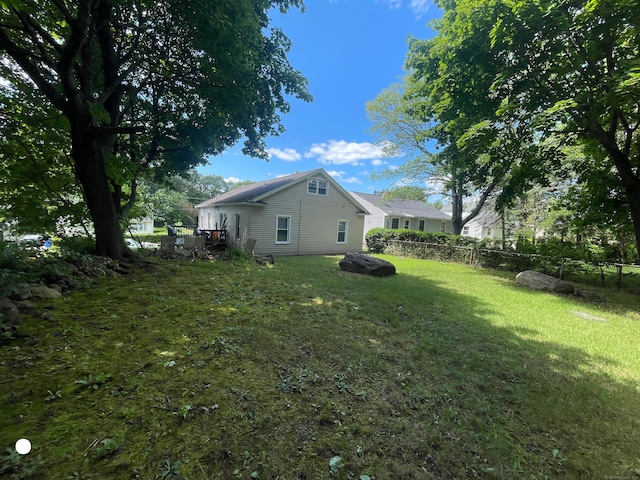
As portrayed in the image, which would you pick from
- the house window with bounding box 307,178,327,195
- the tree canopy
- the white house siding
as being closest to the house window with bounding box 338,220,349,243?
the white house siding

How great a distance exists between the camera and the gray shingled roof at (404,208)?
24.7 metres

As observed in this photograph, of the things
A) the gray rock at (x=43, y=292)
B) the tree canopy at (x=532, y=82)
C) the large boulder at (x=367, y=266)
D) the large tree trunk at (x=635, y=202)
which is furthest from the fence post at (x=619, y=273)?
the gray rock at (x=43, y=292)

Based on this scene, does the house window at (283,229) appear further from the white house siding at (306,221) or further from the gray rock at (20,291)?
the gray rock at (20,291)

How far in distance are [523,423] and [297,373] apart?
2085 mm

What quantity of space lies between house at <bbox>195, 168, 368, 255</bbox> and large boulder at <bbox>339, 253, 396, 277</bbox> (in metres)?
5.77

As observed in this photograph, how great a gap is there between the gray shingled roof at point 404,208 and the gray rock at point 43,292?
22.1 meters

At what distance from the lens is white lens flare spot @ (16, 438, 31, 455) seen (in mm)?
1520

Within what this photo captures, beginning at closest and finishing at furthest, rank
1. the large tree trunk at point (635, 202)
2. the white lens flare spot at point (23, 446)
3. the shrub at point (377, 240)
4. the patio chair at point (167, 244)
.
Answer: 1. the white lens flare spot at point (23, 446)
2. the large tree trunk at point (635, 202)
3. the patio chair at point (167, 244)
4. the shrub at point (377, 240)

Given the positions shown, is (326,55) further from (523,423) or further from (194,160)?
(523,423)

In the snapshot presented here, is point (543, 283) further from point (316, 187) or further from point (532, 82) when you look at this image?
point (316, 187)

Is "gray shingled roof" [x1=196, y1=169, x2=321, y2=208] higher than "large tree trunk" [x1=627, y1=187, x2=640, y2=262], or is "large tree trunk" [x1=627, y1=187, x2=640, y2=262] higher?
"gray shingled roof" [x1=196, y1=169, x2=321, y2=208]

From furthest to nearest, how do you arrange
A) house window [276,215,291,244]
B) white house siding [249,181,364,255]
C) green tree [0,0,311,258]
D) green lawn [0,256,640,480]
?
house window [276,215,291,244]
white house siding [249,181,364,255]
green tree [0,0,311,258]
green lawn [0,256,640,480]

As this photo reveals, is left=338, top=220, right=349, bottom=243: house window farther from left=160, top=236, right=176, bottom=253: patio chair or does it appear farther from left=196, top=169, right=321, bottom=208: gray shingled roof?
left=160, top=236, right=176, bottom=253: patio chair

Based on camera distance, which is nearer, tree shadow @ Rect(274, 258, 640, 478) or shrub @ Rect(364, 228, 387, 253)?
tree shadow @ Rect(274, 258, 640, 478)
